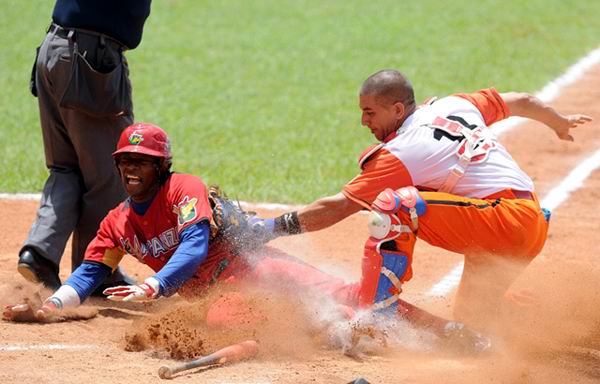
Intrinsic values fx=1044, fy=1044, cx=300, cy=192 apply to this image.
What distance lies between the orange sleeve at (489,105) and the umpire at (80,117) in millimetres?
2207

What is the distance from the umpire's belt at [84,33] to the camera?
670 cm

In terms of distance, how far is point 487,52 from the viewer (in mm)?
16172

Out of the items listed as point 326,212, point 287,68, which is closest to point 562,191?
point 326,212

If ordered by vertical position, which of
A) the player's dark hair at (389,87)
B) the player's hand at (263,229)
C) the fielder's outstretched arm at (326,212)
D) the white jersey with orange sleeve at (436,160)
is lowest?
the player's hand at (263,229)

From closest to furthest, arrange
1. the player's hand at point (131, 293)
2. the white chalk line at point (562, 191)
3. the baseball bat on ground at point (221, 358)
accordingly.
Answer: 1. the baseball bat on ground at point (221, 358)
2. the player's hand at point (131, 293)
3. the white chalk line at point (562, 191)

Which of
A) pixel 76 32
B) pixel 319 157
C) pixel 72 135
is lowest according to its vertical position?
pixel 319 157

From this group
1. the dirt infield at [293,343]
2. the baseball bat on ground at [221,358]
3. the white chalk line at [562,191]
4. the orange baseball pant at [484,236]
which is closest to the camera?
the baseball bat on ground at [221,358]

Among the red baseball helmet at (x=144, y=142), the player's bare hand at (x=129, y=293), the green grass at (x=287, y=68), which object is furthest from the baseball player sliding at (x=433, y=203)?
the green grass at (x=287, y=68)

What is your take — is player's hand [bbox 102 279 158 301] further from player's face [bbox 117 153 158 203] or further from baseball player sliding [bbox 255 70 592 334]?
baseball player sliding [bbox 255 70 592 334]

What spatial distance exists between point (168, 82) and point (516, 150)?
224 inches

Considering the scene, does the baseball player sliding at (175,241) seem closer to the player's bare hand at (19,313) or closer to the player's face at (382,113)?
the player's bare hand at (19,313)

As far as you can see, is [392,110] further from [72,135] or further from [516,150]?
[516,150]

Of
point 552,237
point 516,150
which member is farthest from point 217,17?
point 552,237

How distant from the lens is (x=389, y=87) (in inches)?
237
